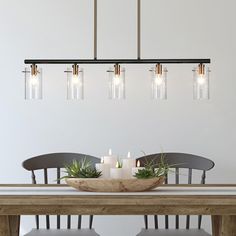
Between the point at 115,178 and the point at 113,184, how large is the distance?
0.09 metres

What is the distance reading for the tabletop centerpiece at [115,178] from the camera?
2496mm

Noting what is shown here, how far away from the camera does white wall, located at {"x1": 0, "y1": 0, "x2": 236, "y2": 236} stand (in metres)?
3.94

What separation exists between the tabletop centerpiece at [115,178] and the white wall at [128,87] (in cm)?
128

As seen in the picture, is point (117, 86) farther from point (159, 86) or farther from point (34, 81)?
point (34, 81)

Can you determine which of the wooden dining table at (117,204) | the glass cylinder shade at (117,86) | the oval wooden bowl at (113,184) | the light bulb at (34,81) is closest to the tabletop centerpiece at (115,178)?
the oval wooden bowl at (113,184)

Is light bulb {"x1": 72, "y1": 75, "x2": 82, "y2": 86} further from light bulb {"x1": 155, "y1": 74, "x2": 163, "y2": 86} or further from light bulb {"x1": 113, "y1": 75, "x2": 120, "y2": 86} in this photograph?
light bulb {"x1": 155, "y1": 74, "x2": 163, "y2": 86}

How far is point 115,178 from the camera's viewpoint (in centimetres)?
258

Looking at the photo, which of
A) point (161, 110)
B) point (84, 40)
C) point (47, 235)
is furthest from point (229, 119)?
point (47, 235)

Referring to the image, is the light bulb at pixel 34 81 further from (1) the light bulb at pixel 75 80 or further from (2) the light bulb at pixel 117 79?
(2) the light bulb at pixel 117 79

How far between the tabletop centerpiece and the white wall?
1.28 metres

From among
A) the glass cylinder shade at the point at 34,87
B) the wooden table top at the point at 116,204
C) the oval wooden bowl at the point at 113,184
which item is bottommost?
the wooden table top at the point at 116,204

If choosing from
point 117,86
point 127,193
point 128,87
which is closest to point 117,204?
point 127,193

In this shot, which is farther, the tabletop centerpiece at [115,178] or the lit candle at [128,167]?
the lit candle at [128,167]

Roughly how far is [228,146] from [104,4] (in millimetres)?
1252
